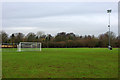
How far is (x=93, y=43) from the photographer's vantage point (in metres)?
68.8

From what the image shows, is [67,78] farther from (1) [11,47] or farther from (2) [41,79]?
(1) [11,47]

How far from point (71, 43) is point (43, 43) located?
12745 millimetres

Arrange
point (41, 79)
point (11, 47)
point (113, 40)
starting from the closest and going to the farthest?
1. point (41, 79)
2. point (11, 47)
3. point (113, 40)

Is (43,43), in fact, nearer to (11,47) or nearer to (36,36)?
(36,36)

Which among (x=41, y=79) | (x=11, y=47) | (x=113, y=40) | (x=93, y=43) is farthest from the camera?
(x=93, y=43)

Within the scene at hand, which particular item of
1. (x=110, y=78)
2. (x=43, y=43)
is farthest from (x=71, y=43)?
(x=110, y=78)

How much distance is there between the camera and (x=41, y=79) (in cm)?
584

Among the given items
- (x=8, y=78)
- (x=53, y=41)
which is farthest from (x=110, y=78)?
(x=53, y=41)

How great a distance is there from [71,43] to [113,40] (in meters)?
17.8

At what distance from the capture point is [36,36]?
237 ft

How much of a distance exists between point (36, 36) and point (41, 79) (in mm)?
67245

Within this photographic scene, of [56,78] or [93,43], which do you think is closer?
[56,78]

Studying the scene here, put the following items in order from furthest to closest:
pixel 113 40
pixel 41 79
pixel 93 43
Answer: pixel 93 43 < pixel 113 40 < pixel 41 79

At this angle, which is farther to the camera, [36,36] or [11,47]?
[36,36]
